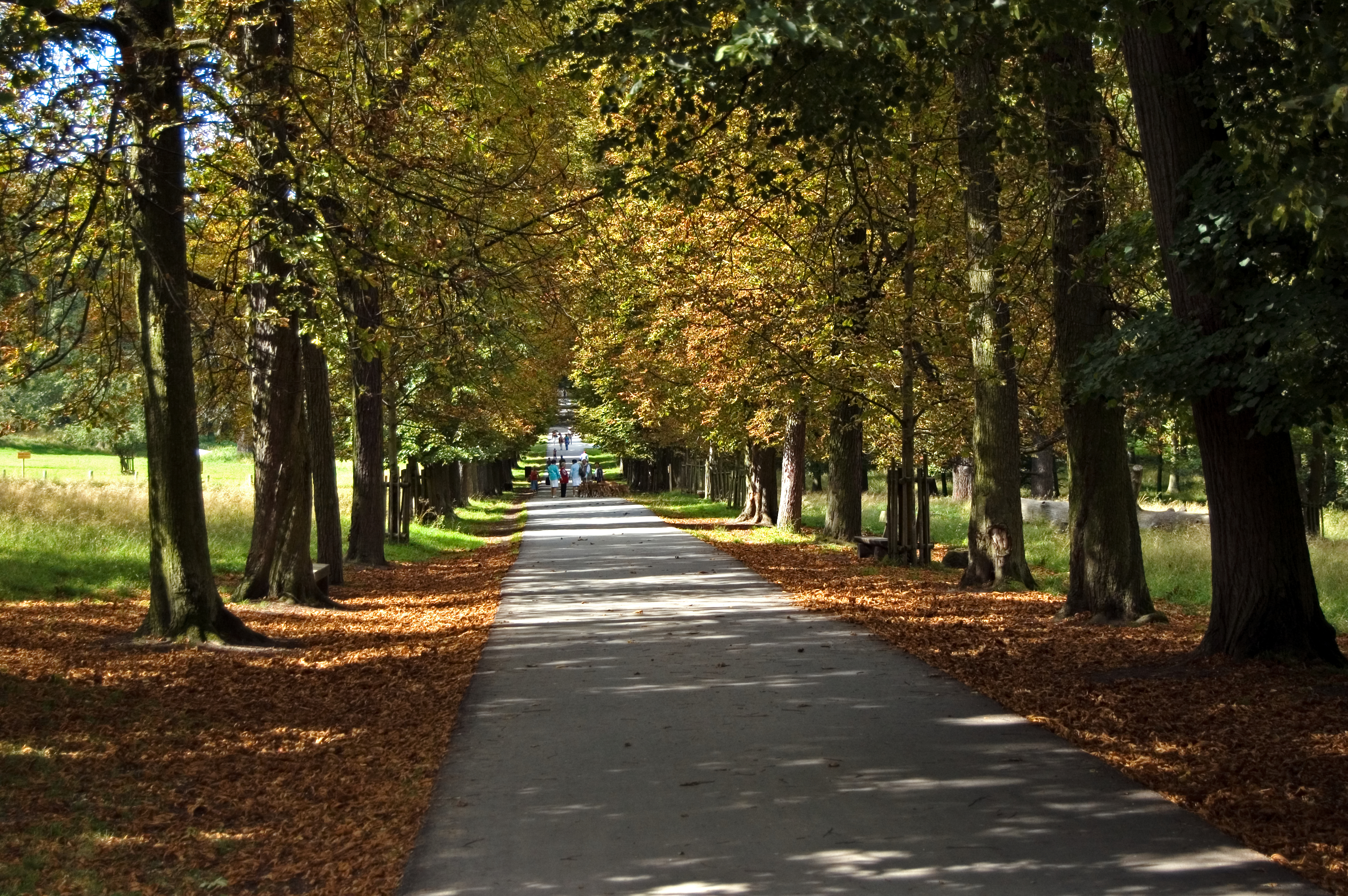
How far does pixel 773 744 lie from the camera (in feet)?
27.3

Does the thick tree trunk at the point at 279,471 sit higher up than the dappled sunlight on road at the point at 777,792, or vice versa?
the thick tree trunk at the point at 279,471

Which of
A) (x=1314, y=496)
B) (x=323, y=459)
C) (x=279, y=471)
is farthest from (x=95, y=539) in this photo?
(x=1314, y=496)

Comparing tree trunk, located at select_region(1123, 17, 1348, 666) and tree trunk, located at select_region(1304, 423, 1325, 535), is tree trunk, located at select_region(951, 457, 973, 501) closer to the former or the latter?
tree trunk, located at select_region(1304, 423, 1325, 535)

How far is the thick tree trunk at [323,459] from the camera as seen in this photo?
17672 mm

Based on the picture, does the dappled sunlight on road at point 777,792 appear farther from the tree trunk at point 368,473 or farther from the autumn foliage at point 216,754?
the tree trunk at point 368,473

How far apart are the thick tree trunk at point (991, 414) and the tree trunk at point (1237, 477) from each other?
402 centimetres

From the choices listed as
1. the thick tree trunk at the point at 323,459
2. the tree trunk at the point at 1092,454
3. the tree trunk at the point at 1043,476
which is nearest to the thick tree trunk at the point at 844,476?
the thick tree trunk at the point at 323,459

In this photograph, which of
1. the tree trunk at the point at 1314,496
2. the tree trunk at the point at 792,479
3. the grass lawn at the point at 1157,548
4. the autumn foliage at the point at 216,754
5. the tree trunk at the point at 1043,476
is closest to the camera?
the autumn foliage at the point at 216,754

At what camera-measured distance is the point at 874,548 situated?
23.5 metres

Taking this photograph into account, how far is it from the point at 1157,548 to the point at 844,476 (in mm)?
6009

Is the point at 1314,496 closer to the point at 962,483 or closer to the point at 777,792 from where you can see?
the point at 962,483

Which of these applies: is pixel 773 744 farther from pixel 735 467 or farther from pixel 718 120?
pixel 735 467

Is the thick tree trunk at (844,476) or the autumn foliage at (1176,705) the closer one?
the autumn foliage at (1176,705)

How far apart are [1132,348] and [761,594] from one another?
8232 mm
